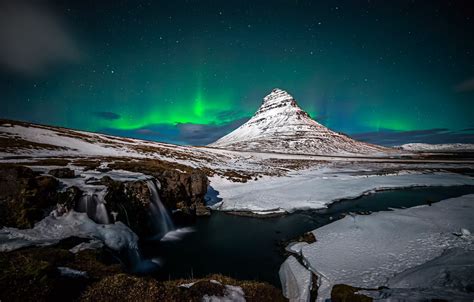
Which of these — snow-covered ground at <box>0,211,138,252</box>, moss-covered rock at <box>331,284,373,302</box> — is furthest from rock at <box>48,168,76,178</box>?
moss-covered rock at <box>331,284,373,302</box>

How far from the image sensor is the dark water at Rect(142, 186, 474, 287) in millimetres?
11742

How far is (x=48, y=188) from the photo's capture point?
12094 millimetres

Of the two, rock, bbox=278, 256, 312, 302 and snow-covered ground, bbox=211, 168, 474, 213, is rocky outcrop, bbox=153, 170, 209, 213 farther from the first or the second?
rock, bbox=278, 256, 312, 302

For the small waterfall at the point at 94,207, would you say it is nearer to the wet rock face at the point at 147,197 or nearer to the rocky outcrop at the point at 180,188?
the wet rock face at the point at 147,197

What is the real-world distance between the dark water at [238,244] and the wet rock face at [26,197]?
574cm

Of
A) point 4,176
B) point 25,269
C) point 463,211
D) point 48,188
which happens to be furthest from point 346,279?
point 4,176

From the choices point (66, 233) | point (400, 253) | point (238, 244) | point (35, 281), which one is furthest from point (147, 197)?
point (400, 253)

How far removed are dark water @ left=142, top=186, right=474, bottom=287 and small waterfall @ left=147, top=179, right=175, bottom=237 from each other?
1.73 meters

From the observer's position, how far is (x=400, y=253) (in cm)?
1045

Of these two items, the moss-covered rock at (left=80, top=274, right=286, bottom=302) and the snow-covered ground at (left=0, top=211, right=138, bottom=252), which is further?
the snow-covered ground at (left=0, top=211, right=138, bottom=252)

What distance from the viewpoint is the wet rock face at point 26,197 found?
10.3m

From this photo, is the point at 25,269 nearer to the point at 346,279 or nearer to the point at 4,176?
the point at 4,176

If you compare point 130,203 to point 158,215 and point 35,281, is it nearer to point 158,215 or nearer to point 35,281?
point 158,215

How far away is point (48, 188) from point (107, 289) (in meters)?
9.67
